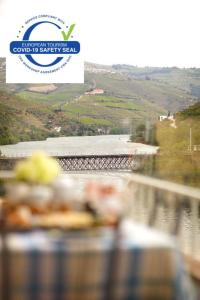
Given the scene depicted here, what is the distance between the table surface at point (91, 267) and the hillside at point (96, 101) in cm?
3120

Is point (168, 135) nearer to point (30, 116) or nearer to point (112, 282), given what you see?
point (30, 116)

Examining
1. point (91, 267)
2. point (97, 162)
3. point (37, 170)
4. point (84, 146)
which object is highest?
point (37, 170)

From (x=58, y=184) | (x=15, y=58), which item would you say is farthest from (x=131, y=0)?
(x=58, y=184)

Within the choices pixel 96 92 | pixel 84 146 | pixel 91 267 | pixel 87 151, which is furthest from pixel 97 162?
pixel 91 267

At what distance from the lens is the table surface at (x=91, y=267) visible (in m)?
1.50

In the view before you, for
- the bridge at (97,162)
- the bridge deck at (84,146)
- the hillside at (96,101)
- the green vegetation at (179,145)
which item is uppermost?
the hillside at (96,101)

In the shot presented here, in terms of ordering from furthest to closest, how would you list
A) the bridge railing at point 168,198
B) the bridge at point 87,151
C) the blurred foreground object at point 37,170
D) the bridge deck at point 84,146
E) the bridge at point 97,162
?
the bridge deck at point 84,146
the bridge at point 97,162
the bridge at point 87,151
the bridge railing at point 168,198
the blurred foreground object at point 37,170

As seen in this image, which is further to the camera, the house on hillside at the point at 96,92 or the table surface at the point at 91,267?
the house on hillside at the point at 96,92

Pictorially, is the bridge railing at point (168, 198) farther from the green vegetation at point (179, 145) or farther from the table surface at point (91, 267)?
the green vegetation at point (179, 145)

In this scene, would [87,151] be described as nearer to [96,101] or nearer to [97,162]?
[97,162]

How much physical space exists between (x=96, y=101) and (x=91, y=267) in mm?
37227

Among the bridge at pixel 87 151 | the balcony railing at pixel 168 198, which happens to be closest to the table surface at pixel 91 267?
the balcony railing at pixel 168 198

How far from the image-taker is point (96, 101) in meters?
38.6

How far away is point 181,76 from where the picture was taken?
3947 cm
